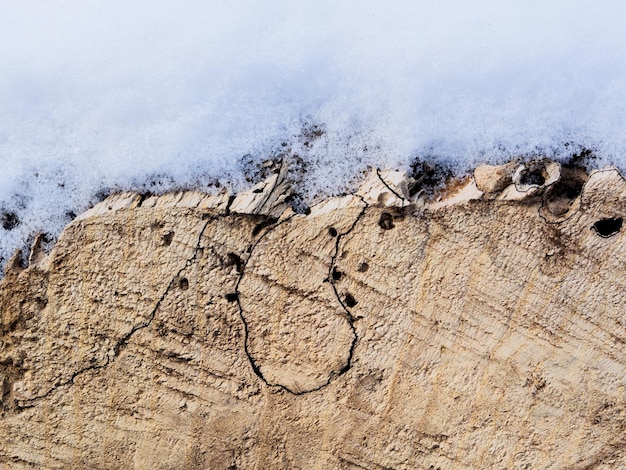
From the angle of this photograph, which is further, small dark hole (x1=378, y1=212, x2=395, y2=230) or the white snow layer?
the white snow layer

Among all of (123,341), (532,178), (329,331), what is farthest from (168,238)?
(532,178)

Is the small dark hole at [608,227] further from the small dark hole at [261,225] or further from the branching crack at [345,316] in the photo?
the small dark hole at [261,225]

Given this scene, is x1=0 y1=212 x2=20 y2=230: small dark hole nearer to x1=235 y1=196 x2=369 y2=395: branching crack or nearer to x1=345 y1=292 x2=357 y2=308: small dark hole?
x1=235 y1=196 x2=369 y2=395: branching crack

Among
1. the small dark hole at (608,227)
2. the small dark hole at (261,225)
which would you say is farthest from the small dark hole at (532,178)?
→ the small dark hole at (261,225)

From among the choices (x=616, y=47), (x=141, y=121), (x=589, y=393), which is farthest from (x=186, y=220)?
(x=616, y=47)

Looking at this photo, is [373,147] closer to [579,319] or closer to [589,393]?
[579,319]

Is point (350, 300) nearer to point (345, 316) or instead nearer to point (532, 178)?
point (345, 316)

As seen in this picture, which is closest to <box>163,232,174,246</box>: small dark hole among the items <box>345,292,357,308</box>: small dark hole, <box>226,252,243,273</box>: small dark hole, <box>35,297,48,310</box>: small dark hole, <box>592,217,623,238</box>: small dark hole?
<box>226,252,243,273</box>: small dark hole

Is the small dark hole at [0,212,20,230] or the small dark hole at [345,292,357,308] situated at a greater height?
the small dark hole at [0,212,20,230]
